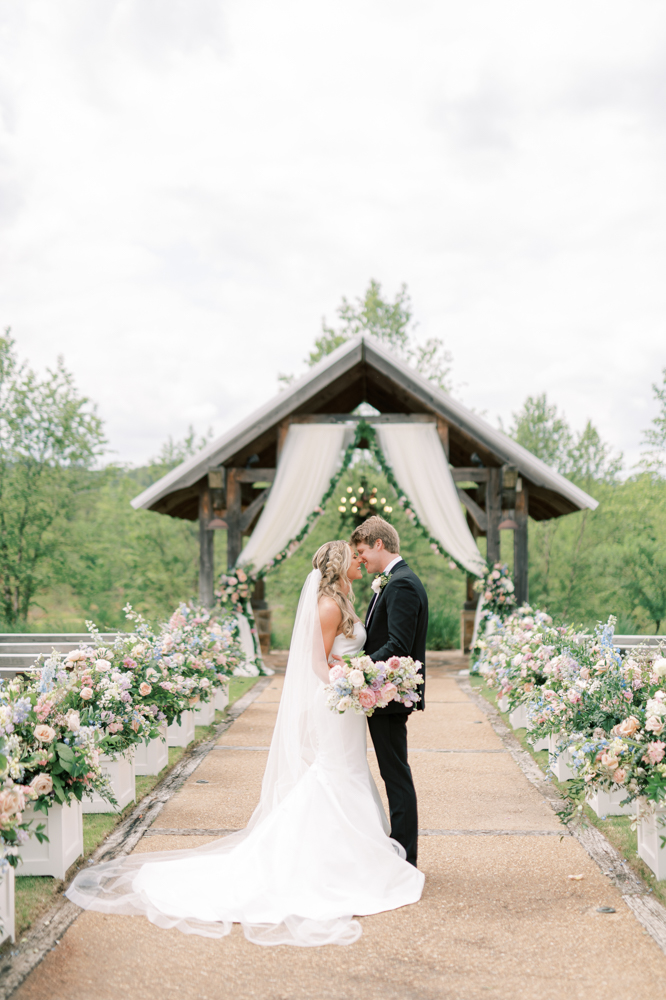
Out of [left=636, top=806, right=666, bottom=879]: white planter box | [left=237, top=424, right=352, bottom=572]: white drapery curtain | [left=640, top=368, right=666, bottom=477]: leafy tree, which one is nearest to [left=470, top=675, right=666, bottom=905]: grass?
[left=636, top=806, right=666, bottom=879]: white planter box

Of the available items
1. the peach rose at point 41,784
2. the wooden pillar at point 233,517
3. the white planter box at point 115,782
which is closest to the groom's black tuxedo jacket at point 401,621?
the peach rose at point 41,784

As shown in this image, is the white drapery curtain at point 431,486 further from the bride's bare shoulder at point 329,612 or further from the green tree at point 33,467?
the green tree at point 33,467

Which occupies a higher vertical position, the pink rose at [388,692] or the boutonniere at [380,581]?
the boutonniere at [380,581]

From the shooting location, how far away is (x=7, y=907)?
3172 mm

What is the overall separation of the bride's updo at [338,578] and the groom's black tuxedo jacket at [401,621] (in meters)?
0.21

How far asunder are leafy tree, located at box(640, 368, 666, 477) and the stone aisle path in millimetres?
15062

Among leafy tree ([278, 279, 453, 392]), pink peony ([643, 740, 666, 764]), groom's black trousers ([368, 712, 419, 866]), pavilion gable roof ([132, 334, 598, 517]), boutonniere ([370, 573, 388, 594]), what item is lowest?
groom's black trousers ([368, 712, 419, 866])

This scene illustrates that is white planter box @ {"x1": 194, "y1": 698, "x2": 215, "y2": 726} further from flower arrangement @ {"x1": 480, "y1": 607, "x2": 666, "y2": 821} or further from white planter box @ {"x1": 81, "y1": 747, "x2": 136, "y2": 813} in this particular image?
flower arrangement @ {"x1": 480, "y1": 607, "x2": 666, "y2": 821}

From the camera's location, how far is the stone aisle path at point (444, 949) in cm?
284

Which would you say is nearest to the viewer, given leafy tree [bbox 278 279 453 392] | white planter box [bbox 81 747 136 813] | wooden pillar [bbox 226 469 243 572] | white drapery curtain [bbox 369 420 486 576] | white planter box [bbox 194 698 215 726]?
white planter box [bbox 81 747 136 813]

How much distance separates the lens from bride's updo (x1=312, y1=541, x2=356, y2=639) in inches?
166

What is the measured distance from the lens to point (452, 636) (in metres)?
16.4

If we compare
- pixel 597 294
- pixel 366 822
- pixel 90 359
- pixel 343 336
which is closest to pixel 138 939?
pixel 366 822

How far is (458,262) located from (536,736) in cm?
4770
